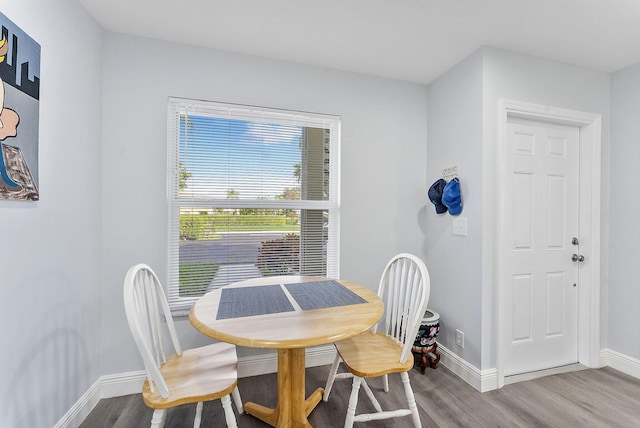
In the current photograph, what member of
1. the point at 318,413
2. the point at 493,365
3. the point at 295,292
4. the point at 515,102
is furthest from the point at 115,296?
the point at 515,102

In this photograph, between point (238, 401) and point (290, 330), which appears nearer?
point (290, 330)

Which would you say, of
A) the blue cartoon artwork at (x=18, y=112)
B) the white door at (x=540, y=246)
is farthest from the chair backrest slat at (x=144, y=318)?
the white door at (x=540, y=246)

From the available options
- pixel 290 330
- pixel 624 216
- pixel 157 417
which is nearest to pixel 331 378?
pixel 290 330

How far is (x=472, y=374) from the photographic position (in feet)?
6.82

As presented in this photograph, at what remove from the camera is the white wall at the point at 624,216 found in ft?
7.36

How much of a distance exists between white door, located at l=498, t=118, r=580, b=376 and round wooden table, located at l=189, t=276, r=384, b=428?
1.37m

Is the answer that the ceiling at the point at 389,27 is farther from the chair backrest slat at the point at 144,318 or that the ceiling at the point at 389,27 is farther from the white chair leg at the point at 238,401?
the white chair leg at the point at 238,401

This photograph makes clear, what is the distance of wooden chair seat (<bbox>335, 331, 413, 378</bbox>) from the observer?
1398 millimetres

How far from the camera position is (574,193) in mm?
2389

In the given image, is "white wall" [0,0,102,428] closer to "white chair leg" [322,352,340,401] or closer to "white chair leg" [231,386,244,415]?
"white chair leg" [231,386,244,415]

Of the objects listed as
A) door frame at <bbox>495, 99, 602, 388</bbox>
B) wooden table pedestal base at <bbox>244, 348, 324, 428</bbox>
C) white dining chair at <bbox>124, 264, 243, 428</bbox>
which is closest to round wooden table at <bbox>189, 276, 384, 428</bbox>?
wooden table pedestal base at <bbox>244, 348, 324, 428</bbox>

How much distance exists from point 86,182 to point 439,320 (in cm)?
278

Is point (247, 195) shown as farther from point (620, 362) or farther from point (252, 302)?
Result: point (620, 362)

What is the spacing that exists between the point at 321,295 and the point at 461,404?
123 cm
